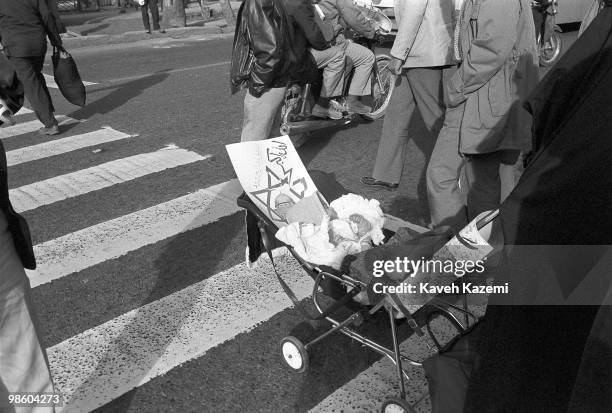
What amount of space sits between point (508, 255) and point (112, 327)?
2.45 m

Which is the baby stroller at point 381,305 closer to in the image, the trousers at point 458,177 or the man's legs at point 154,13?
the trousers at point 458,177

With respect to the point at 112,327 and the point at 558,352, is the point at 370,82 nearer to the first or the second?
the point at 112,327

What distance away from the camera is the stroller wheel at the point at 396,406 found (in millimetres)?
2438

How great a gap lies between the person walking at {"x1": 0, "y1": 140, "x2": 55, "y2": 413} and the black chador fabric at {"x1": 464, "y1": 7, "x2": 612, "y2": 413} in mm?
1547

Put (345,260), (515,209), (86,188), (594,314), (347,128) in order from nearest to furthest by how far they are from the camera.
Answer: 1. (594,314)
2. (515,209)
3. (345,260)
4. (86,188)
5. (347,128)

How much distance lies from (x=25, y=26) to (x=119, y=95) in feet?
7.82

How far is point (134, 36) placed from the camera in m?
15.6

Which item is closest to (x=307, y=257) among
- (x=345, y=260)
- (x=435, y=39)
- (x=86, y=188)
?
(x=345, y=260)

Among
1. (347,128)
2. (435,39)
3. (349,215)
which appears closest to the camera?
(349,215)

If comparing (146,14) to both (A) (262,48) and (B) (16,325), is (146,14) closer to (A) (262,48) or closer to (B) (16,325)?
(A) (262,48)

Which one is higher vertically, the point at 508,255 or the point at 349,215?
the point at 508,255

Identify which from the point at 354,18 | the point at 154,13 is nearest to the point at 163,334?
the point at 354,18

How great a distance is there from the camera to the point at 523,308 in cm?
166

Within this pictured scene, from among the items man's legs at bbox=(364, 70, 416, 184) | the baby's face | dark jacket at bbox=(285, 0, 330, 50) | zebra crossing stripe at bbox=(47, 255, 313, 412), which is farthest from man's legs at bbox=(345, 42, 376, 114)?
the baby's face
